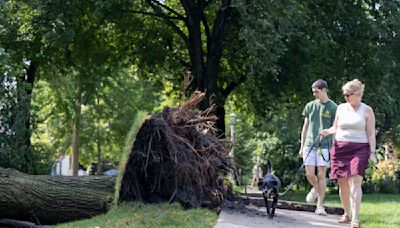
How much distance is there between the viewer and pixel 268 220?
856 centimetres

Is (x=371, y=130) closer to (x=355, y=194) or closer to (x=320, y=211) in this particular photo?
(x=355, y=194)

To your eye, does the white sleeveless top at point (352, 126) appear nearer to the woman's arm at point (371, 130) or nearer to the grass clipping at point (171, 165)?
the woman's arm at point (371, 130)

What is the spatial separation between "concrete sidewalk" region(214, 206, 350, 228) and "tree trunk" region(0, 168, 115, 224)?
1980 mm

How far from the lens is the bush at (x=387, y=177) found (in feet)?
76.8

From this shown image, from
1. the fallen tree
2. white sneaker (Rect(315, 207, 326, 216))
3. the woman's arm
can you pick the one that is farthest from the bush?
the woman's arm

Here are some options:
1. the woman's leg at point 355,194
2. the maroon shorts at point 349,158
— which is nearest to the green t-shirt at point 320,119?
the maroon shorts at point 349,158

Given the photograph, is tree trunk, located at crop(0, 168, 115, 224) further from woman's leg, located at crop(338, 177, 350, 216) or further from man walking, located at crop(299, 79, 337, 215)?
woman's leg, located at crop(338, 177, 350, 216)

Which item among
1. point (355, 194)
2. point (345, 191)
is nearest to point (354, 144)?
point (355, 194)

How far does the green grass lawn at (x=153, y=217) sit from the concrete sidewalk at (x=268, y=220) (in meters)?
0.20

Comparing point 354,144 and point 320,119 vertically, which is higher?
point 320,119

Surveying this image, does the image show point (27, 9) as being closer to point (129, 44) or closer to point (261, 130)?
point (129, 44)

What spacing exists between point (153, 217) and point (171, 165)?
4.31ft

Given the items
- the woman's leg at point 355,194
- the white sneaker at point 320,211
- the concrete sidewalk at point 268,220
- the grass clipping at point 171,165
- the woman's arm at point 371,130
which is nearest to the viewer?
the concrete sidewalk at point 268,220

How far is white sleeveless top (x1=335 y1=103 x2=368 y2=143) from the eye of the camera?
Answer: 8.16 meters
